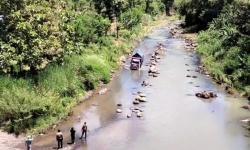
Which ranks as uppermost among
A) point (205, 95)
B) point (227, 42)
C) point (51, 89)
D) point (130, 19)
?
point (130, 19)

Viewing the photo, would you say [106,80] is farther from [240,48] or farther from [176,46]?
[176,46]

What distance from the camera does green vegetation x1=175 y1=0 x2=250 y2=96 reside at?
2060 inches

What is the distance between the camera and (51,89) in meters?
42.1

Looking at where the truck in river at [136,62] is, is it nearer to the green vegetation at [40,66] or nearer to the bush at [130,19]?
the green vegetation at [40,66]

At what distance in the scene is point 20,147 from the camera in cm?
3422

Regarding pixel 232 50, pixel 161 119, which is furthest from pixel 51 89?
pixel 232 50

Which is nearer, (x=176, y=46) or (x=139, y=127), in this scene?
(x=139, y=127)

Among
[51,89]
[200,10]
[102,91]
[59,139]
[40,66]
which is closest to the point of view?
[59,139]

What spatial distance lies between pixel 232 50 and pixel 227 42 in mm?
4128

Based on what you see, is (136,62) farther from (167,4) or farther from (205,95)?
(167,4)

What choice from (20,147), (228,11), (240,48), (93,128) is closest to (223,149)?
(93,128)

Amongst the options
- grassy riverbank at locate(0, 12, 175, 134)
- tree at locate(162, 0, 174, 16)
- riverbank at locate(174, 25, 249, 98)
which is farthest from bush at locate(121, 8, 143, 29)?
tree at locate(162, 0, 174, 16)

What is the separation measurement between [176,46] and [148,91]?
29.0 metres

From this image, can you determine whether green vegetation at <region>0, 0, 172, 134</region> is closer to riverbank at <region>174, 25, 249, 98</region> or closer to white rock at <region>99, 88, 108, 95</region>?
white rock at <region>99, 88, 108, 95</region>
